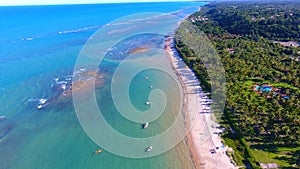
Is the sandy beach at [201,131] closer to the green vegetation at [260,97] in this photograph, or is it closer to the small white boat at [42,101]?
the green vegetation at [260,97]

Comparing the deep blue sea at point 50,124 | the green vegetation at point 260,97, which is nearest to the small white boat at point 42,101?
the deep blue sea at point 50,124

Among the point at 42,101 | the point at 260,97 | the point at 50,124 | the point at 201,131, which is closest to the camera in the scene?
the point at 201,131

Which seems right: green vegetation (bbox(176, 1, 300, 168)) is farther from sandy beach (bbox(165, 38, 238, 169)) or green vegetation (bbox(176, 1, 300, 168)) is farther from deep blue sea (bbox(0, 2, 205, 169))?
deep blue sea (bbox(0, 2, 205, 169))

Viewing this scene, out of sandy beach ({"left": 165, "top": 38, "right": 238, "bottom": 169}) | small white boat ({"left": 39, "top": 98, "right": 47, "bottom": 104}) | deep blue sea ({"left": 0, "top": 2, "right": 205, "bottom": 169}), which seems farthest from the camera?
small white boat ({"left": 39, "top": 98, "right": 47, "bottom": 104})

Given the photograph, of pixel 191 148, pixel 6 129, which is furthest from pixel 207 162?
pixel 6 129

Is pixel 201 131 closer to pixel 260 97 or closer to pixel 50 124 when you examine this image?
pixel 260 97

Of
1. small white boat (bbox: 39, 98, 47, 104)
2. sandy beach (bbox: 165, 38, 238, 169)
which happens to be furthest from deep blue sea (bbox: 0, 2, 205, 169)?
sandy beach (bbox: 165, 38, 238, 169)

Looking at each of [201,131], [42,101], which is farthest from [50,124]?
[201,131]

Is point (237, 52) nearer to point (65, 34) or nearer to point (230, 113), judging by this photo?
point (230, 113)

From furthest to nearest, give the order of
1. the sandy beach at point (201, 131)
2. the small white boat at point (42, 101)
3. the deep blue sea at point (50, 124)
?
the small white boat at point (42, 101) < the deep blue sea at point (50, 124) < the sandy beach at point (201, 131)
